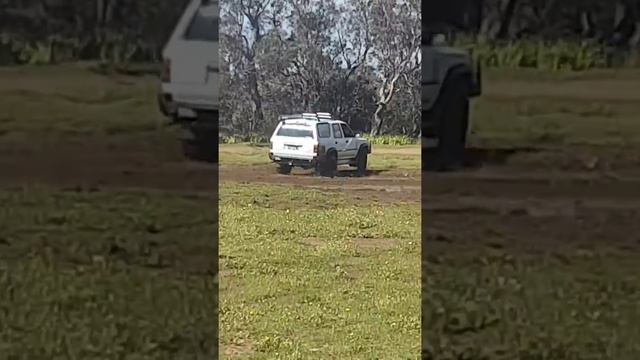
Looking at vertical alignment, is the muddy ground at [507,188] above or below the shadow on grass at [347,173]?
above

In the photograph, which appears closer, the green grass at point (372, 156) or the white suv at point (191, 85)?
the white suv at point (191, 85)

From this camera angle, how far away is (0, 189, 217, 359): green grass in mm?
1480

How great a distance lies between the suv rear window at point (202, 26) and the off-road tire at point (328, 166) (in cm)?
66

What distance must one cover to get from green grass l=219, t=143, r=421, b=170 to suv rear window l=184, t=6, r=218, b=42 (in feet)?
1.68

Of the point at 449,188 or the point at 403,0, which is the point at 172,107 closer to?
the point at 449,188

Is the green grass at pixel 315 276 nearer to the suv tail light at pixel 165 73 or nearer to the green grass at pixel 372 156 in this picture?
the green grass at pixel 372 156

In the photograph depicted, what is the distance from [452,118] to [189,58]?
52cm

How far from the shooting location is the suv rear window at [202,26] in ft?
4.79

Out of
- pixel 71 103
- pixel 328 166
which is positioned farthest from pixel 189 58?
pixel 328 166

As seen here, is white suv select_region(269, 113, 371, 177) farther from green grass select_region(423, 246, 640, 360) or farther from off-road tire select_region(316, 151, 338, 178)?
green grass select_region(423, 246, 640, 360)

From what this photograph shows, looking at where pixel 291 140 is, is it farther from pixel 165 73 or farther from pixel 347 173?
pixel 165 73

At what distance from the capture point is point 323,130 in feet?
6.53

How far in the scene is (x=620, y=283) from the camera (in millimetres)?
1550

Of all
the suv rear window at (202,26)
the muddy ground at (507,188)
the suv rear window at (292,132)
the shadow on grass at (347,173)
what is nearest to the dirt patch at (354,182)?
the shadow on grass at (347,173)
